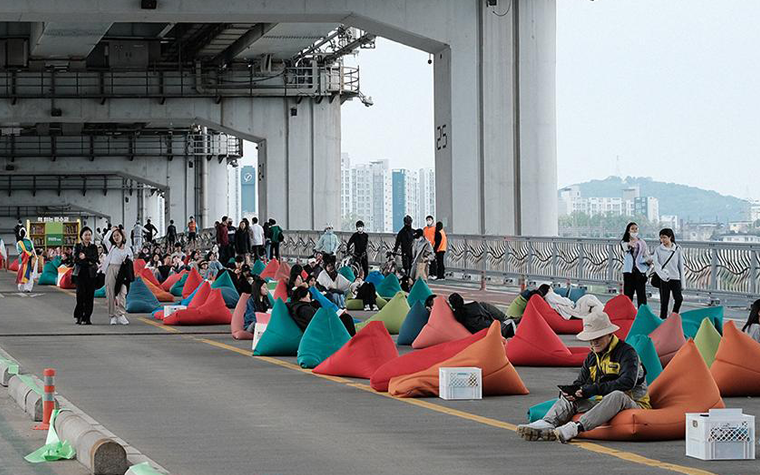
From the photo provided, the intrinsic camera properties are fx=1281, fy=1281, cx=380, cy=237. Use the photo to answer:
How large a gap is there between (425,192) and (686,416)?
392 ft

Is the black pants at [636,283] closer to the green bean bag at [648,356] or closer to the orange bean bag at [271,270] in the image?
the green bean bag at [648,356]

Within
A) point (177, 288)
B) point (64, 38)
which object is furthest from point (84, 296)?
point (64, 38)

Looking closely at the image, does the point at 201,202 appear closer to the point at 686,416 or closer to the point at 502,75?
the point at 502,75

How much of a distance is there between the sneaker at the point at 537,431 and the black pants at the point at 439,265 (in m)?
28.7

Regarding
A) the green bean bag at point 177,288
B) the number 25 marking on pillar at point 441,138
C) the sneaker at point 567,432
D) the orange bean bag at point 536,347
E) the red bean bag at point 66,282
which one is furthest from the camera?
the red bean bag at point 66,282

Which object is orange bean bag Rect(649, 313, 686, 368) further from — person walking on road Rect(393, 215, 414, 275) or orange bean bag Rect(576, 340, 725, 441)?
person walking on road Rect(393, 215, 414, 275)

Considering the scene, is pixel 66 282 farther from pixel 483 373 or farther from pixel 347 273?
pixel 483 373

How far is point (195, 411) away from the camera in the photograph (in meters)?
13.4

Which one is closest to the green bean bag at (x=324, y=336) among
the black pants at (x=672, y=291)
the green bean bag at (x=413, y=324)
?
the green bean bag at (x=413, y=324)

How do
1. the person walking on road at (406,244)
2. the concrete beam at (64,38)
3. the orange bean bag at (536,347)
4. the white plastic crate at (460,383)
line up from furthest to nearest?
the concrete beam at (64,38), the person walking on road at (406,244), the orange bean bag at (536,347), the white plastic crate at (460,383)

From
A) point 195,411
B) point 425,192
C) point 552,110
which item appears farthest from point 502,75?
point 425,192

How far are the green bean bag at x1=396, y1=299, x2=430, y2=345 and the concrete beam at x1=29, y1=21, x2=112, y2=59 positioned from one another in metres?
24.4

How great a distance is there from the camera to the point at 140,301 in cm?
3020

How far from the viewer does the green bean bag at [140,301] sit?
30.2m
